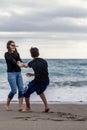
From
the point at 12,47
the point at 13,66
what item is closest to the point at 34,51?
the point at 12,47

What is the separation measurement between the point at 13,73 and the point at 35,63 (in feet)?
2.38

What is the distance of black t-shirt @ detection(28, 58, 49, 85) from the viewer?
11.4 meters

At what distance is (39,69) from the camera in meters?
11.4

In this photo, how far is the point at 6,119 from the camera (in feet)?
32.9

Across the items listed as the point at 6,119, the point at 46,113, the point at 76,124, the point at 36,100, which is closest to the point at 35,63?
the point at 46,113

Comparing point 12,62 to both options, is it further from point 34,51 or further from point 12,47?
point 34,51

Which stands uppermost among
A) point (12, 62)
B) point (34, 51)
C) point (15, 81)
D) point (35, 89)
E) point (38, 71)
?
point (34, 51)

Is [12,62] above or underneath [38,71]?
above

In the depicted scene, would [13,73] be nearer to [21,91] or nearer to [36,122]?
[21,91]

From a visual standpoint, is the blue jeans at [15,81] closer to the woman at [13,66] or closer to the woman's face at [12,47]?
the woman at [13,66]

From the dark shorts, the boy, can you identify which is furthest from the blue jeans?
the boy

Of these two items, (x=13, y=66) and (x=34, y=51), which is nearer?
(x=34, y=51)

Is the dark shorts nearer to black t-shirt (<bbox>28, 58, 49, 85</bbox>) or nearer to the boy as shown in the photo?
the boy

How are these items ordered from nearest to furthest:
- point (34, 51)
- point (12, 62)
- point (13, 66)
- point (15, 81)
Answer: point (34, 51) → point (12, 62) → point (13, 66) → point (15, 81)
